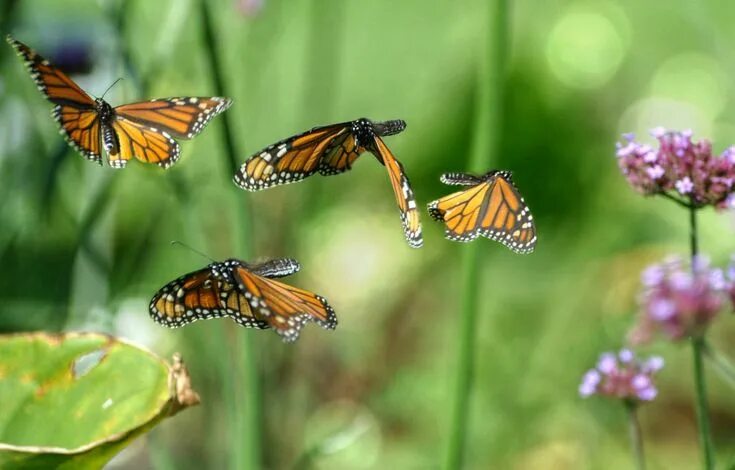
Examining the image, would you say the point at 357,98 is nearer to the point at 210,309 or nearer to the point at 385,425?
the point at 385,425

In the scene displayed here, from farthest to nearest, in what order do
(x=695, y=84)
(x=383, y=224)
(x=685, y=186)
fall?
(x=695, y=84) < (x=383, y=224) < (x=685, y=186)

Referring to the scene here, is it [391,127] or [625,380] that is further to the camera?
[625,380]

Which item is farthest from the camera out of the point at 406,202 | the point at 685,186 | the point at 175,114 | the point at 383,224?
the point at 383,224

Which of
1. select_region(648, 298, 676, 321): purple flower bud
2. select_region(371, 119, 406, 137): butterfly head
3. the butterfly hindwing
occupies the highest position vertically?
the butterfly hindwing

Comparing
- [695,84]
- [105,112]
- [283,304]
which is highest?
[695,84]

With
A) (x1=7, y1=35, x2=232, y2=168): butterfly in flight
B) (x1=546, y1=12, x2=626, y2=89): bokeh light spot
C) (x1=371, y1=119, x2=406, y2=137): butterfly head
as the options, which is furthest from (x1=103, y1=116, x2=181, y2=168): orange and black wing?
(x1=546, y1=12, x2=626, y2=89): bokeh light spot

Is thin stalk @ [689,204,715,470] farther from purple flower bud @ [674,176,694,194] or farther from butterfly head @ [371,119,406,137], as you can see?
butterfly head @ [371,119,406,137]

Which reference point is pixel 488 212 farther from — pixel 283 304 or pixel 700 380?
pixel 700 380

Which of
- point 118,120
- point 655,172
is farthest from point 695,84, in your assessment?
point 118,120
